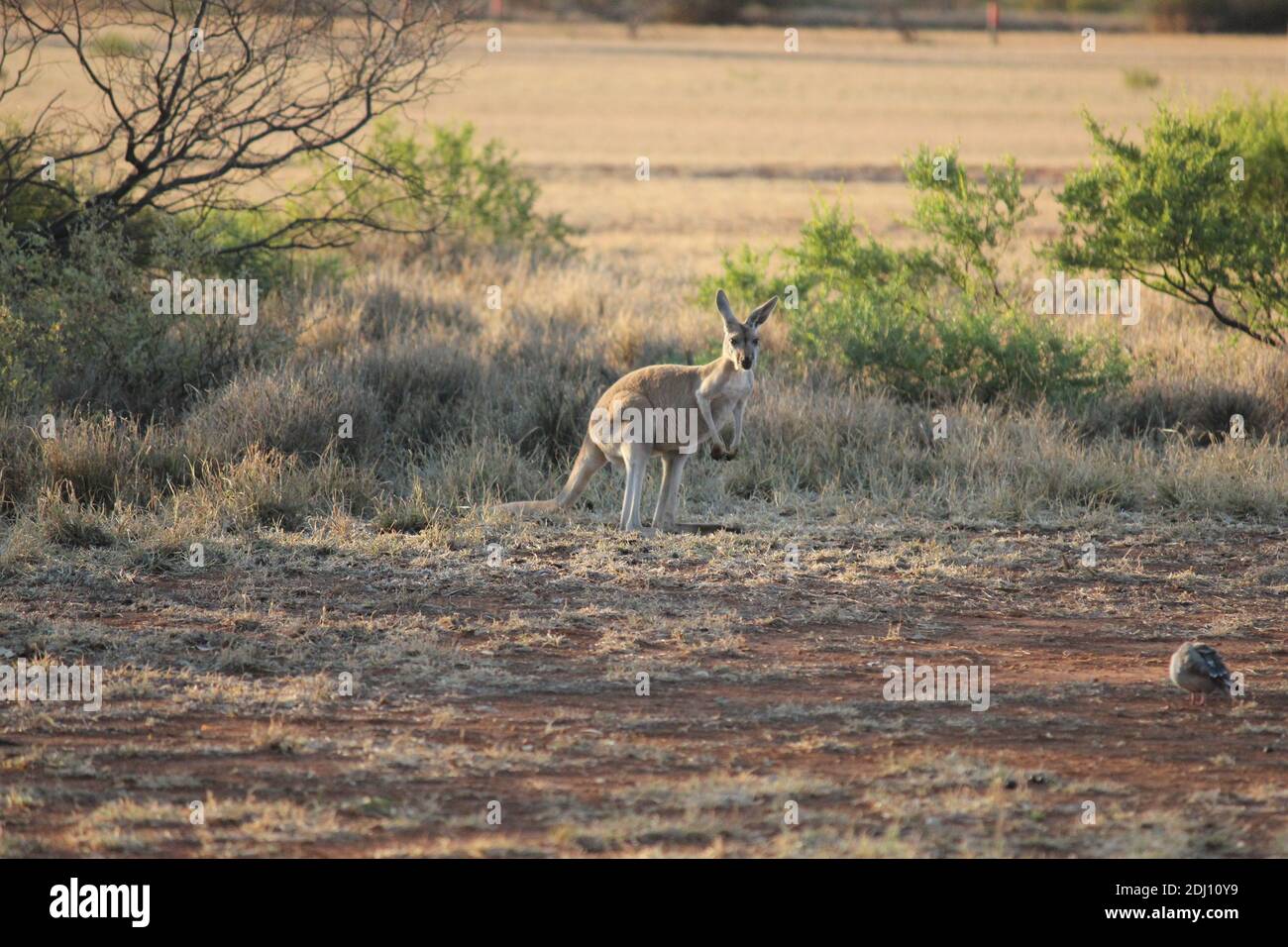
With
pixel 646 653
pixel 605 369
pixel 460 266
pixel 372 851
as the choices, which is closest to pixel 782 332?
pixel 605 369

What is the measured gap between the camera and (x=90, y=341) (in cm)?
1090

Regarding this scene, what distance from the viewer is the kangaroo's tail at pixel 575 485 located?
9.12 m

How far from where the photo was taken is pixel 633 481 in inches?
343

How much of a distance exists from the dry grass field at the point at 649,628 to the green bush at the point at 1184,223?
0.66 meters

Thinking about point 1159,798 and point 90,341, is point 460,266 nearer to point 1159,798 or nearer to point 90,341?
point 90,341

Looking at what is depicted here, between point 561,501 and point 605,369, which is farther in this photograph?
point 605,369

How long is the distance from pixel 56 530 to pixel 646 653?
3.49m

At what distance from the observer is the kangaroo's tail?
359 inches

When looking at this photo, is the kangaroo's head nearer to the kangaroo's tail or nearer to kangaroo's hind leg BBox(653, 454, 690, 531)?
kangaroo's hind leg BBox(653, 454, 690, 531)

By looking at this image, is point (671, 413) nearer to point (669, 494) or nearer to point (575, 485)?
point (669, 494)

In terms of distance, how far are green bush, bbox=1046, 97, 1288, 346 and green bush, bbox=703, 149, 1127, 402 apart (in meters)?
0.62

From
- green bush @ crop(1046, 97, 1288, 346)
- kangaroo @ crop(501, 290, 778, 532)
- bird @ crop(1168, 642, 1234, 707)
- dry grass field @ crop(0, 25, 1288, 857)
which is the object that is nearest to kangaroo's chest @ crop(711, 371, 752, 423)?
kangaroo @ crop(501, 290, 778, 532)

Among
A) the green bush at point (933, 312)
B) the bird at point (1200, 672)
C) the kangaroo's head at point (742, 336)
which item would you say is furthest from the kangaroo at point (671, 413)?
the bird at point (1200, 672)

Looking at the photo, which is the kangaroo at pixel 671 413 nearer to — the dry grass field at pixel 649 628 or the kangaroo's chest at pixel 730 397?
the kangaroo's chest at pixel 730 397
